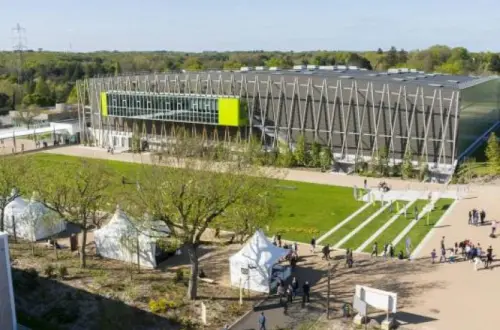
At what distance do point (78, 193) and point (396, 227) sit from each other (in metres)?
19.9

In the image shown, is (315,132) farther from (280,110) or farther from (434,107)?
(434,107)

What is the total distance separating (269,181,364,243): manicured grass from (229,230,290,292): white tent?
7.13m

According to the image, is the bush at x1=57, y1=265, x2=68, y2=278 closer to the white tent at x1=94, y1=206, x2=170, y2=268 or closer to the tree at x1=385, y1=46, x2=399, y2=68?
the white tent at x1=94, y1=206, x2=170, y2=268

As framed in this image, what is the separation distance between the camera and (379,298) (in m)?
22.3

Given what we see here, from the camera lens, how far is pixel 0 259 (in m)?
20.9

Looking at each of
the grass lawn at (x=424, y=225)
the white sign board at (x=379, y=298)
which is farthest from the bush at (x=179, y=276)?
the grass lawn at (x=424, y=225)

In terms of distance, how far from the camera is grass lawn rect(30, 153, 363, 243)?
3419cm

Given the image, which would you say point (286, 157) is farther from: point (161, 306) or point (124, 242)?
point (161, 306)

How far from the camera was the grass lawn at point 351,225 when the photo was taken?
32719 mm

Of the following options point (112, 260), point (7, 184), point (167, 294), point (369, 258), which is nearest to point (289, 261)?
point (369, 258)

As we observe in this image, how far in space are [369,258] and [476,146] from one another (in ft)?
110

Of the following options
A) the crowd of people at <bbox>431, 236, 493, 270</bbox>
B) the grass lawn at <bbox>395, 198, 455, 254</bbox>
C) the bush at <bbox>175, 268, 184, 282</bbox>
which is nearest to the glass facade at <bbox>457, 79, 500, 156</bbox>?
the grass lawn at <bbox>395, 198, 455, 254</bbox>

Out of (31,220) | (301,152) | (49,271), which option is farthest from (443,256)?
(301,152)

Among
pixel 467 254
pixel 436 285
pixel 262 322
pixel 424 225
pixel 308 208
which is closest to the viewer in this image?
pixel 262 322
